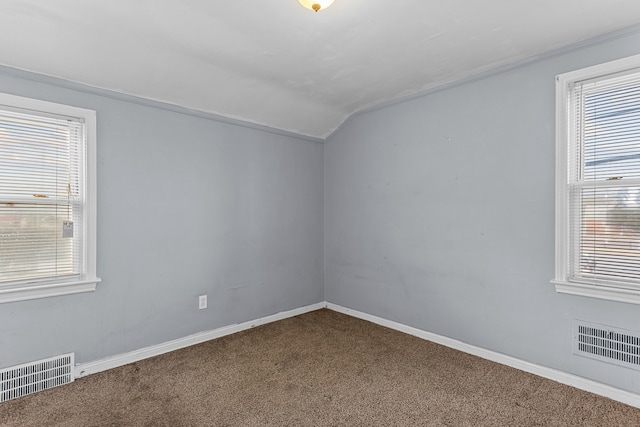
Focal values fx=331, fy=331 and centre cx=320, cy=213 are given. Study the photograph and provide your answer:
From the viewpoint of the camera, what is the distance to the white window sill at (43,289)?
7.54 feet

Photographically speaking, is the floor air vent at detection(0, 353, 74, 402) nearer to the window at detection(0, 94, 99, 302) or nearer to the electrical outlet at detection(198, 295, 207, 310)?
the window at detection(0, 94, 99, 302)

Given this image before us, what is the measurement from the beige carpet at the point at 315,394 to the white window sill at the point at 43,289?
68 centimetres

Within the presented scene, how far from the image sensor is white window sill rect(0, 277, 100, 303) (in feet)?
7.54

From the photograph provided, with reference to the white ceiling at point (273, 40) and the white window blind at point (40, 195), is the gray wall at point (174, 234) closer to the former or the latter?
the white window blind at point (40, 195)

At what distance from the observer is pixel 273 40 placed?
7.71ft

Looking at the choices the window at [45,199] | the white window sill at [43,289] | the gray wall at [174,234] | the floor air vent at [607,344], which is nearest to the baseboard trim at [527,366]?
the floor air vent at [607,344]

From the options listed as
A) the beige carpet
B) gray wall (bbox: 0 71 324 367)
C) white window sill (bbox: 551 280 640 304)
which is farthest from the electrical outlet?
white window sill (bbox: 551 280 640 304)

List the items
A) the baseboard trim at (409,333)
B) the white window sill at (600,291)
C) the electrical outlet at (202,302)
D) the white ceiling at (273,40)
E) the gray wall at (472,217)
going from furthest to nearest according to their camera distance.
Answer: the electrical outlet at (202,302), the gray wall at (472,217), the baseboard trim at (409,333), the white window sill at (600,291), the white ceiling at (273,40)

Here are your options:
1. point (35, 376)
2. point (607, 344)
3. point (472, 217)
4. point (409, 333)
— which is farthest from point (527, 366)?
point (35, 376)

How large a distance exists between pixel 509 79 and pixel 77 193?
359cm

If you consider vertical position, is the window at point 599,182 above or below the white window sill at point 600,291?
above

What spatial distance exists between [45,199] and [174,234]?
3.18 ft

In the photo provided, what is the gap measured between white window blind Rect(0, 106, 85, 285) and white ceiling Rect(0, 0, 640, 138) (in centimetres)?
41

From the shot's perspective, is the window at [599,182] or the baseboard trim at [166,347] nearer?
the window at [599,182]
